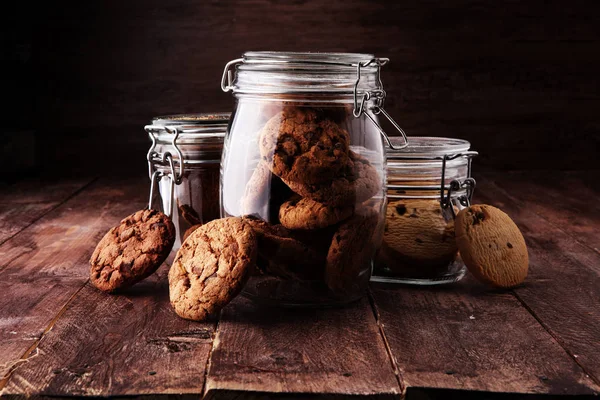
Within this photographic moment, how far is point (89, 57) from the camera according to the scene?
223 cm

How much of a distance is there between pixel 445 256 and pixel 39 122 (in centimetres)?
168

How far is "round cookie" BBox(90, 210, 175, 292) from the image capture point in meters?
0.91

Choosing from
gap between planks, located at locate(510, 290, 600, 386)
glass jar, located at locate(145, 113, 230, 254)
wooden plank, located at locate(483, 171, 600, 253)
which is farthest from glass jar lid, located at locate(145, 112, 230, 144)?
wooden plank, located at locate(483, 171, 600, 253)

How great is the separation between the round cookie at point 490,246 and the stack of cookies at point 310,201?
5.4 inches

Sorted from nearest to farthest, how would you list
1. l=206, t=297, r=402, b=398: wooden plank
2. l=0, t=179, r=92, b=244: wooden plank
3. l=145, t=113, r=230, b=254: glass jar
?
1. l=206, t=297, r=402, b=398: wooden plank
2. l=145, t=113, r=230, b=254: glass jar
3. l=0, t=179, r=92, b=244: wooden plank

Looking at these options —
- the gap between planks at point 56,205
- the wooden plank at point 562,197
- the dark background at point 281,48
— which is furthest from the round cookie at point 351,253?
the dark background at point 281,48

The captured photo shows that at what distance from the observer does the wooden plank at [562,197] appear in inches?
55.7

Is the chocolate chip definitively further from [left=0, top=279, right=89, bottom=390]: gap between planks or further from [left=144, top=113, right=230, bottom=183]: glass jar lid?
[left=0, top=279, right=89, bottom=390]: gap between planks

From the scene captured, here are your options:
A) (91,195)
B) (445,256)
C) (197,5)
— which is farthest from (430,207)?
(197,5)

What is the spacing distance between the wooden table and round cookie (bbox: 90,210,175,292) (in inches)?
1.1

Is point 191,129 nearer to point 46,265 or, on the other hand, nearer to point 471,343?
point 46,265

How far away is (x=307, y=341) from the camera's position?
0.77 metres

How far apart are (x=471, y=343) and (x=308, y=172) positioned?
0.26 meters

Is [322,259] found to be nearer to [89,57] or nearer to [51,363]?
[51,363]
